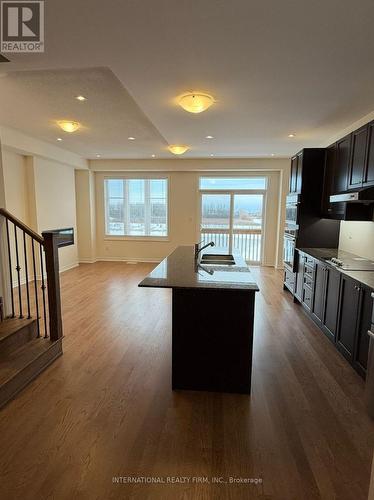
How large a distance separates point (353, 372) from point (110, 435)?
2227 mm

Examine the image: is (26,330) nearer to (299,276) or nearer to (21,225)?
(21,225)

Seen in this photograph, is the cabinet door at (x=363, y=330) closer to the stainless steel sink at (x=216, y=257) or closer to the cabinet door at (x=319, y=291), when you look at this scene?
the cabinet door at (x=319, y=291)

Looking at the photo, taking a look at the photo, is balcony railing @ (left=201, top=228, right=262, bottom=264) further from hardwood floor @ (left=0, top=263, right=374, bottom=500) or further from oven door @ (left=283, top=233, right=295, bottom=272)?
hardwood floor @ (left=0, top=263, right=374, bottom=500)

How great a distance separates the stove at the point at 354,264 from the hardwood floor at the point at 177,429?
0.94 meters

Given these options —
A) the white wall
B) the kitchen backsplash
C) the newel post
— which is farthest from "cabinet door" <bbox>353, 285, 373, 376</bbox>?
the white wall

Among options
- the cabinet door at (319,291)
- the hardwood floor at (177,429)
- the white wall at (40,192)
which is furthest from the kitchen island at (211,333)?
the white wall at (40,192)

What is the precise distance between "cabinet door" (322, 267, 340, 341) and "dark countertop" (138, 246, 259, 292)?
109 cm

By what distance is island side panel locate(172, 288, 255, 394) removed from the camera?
7.04 ft

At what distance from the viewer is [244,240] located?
7.36 meters

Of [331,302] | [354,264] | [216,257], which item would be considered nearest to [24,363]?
[216,257]

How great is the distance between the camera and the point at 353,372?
8.44 feet

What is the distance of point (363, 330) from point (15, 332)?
3183mm

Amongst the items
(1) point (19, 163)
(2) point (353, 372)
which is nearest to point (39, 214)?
(1) point (19, 163)

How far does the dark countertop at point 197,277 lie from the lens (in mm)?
2020
